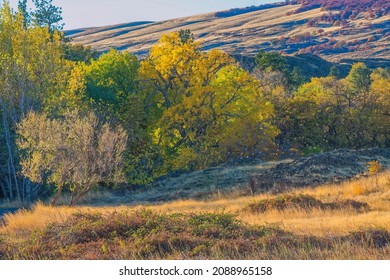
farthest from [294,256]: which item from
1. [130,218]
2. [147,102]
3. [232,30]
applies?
[232,30]

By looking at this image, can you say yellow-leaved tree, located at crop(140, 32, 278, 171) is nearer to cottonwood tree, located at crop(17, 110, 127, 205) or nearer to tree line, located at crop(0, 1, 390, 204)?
tree line, located at crop(0, 1, 390, 204)

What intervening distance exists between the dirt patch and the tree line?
647 cm

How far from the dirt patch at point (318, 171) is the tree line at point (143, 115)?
647 centimetres

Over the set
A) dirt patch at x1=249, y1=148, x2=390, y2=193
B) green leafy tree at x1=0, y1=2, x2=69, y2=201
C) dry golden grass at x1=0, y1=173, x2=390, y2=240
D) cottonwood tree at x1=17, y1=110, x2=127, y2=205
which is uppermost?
green leafy tree at x1=0, y1=2, x2=69, y2=201

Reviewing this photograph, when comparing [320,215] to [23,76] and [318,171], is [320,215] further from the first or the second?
[23,76]

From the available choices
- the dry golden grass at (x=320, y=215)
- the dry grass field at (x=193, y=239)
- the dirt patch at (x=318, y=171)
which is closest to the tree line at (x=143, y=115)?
the dry golden grass at (x=320, y=215)

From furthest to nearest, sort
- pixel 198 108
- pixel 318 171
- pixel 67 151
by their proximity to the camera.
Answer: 1. pixel 198 108
2. pixel 318 171
3. pixel 67 151

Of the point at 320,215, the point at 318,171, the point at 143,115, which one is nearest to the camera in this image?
the point at 320,215

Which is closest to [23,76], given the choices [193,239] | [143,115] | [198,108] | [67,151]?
[143,115]

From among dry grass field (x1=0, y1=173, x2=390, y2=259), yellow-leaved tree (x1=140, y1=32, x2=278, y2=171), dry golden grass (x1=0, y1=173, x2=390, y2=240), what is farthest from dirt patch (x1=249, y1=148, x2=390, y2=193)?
dry grass field (x1=0, y1=173, x2=390, y2=259)

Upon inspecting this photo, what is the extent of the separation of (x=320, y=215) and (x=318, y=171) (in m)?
12.9

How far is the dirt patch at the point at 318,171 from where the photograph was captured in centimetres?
2714

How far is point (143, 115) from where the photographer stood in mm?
34594

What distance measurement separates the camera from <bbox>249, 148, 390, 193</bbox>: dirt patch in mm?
27141
